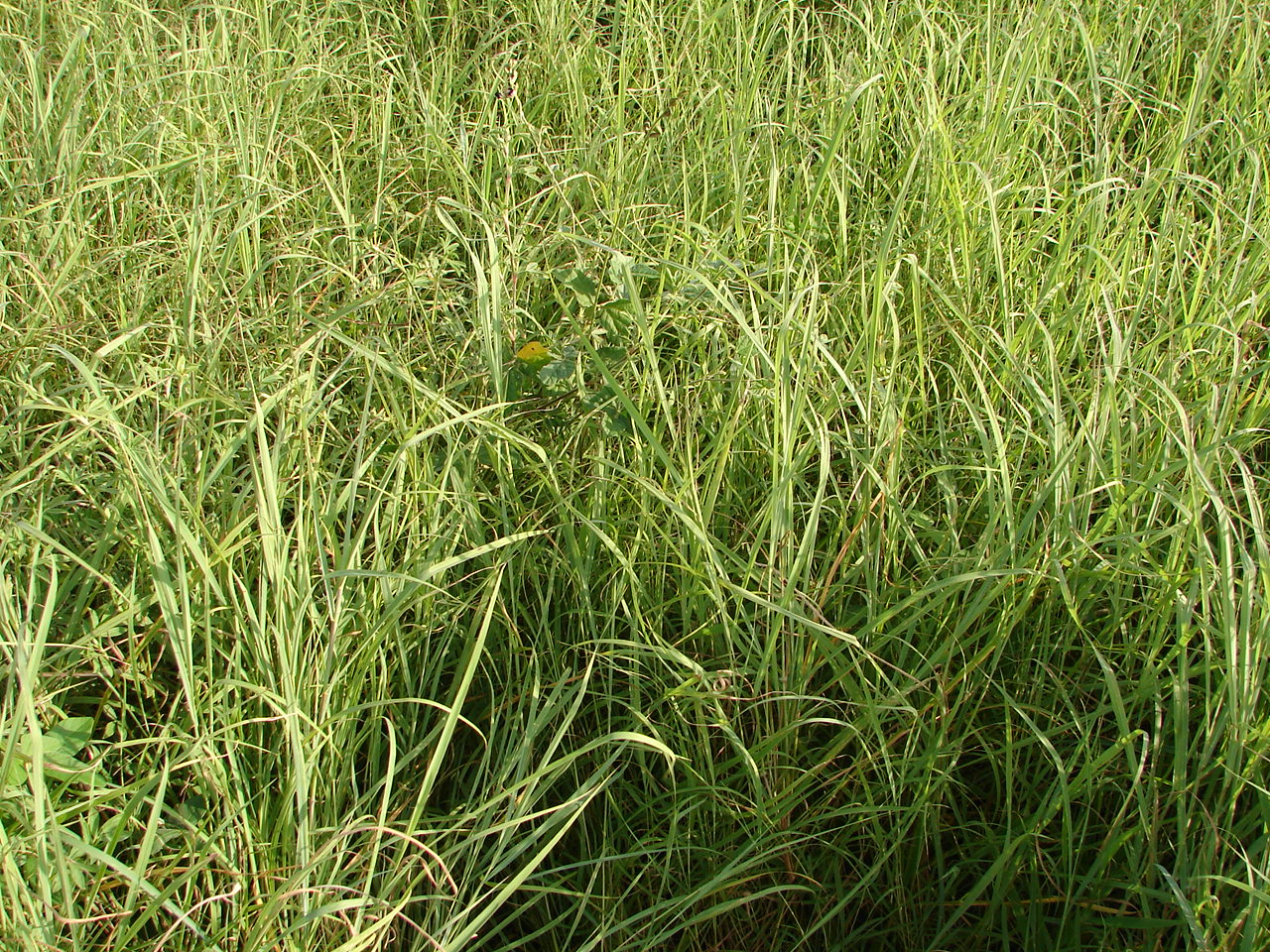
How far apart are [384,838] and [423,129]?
4.89 feet

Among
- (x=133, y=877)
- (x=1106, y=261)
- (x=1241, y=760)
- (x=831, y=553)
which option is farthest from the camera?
(x=1106, y=261)

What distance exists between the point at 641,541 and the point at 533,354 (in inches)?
13.5

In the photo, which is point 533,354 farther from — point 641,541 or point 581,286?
point 641,541

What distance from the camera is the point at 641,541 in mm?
1472

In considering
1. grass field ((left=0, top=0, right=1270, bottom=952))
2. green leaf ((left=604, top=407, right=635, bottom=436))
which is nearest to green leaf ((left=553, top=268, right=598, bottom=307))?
grass field ((left=0, top=0, right=1270, bottom=952))

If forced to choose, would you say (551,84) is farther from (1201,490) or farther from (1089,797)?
(1089,797)

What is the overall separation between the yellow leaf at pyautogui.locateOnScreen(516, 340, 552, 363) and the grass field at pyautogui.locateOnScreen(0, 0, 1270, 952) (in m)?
0.03

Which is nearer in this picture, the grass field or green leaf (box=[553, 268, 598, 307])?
the grass field

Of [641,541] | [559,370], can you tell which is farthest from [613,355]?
[641,541]

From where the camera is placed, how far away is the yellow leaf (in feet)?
5.25

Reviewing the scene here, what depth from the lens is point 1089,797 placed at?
125 cm

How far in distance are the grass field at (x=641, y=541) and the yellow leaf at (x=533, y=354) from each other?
0.03 metres

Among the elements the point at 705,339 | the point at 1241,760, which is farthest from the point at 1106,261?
the point at 1241,760

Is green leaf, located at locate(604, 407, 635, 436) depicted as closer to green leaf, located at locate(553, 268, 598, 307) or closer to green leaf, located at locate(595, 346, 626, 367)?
green leaf, located at locate(595, 346, 626, 367)
